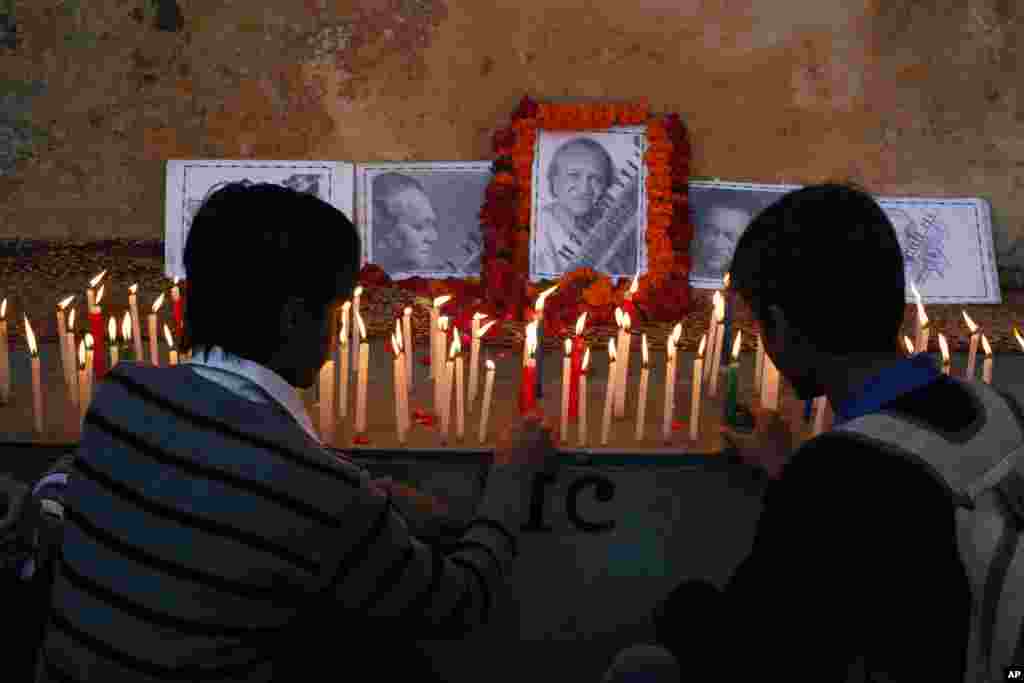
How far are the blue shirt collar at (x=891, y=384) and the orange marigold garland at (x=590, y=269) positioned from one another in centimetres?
256

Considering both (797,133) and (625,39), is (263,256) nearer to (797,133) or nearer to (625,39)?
(625,39)

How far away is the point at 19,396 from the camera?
3.09 m

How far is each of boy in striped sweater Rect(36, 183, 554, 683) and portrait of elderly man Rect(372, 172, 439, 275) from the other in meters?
2.63

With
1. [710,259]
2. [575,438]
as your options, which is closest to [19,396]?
[575,438]

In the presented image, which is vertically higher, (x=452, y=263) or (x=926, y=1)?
(x=926, y=1)

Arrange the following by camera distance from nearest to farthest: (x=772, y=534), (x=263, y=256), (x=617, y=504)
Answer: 1. (x=772, y=534)
2. (x=263, y=256)
3. (x=617, y=504)

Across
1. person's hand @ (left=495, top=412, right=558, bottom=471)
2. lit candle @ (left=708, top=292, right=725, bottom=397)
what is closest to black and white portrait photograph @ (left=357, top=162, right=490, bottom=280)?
lit candle @ (left=708, top=292, right=725, bottom=397)

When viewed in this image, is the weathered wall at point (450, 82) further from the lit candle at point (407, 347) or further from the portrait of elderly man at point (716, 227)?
the lit candle at point (407, 347)

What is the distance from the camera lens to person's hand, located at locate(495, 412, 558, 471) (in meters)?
2.17

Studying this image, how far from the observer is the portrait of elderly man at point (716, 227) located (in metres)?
4.32

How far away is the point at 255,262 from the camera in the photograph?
1594 millimetres

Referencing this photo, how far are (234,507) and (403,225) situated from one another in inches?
120

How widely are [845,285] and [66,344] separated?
8.16 feet

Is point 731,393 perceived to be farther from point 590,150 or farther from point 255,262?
point 590,150
